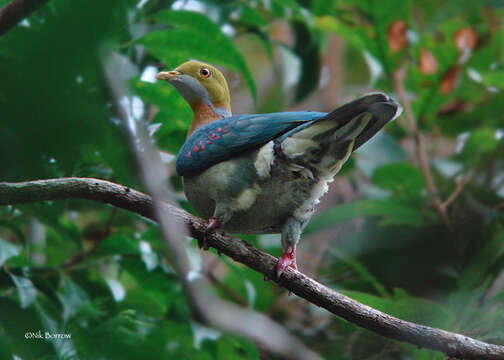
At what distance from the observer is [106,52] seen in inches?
29.3

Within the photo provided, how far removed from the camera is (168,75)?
274 cm

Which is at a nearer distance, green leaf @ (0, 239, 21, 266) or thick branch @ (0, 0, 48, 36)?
thick branch @ (0, 0, 48, 36)

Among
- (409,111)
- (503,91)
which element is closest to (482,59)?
(503,91)

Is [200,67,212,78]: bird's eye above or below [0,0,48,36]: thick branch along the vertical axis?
below

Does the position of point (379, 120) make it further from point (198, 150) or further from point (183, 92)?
point (183, 92)

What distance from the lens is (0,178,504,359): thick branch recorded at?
6.32 feet

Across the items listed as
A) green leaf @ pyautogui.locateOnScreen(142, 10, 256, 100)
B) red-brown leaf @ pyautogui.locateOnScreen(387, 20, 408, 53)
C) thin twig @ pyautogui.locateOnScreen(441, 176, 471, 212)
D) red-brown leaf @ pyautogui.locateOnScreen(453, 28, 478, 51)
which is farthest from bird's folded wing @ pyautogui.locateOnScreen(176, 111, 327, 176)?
red-brown leaf @ pyautogui.locateOnScreen(453, 28, 478, 51)

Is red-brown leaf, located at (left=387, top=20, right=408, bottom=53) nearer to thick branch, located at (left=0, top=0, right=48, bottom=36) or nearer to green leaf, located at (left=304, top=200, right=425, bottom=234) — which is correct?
green leaf, located at (left=304, top=200, right=425, bottom=234)

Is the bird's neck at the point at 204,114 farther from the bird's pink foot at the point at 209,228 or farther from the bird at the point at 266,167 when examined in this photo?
the bird's pink foot at the point at 209,228

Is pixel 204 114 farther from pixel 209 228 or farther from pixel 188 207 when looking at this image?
pixel 209 228

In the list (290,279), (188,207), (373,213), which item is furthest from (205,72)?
(373,213)

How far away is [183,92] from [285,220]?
92 cm

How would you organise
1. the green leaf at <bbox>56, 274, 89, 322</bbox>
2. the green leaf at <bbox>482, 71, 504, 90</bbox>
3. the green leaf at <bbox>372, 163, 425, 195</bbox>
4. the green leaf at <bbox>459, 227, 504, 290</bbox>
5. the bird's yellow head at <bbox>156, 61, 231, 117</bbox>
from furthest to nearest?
the green leaf at <bbox>482, 71, 504, 90</bbox> → the green leaf at <bbox>372, 163, 425, 195</bbox> → the green leaf at <bbox>459, 227, 504, 290</bbox> → the green leaf at <bbox>56, 274, 89, 322</bbox> → the bird's yellow head at <bbox>156, 61, 231, 117</bbox>

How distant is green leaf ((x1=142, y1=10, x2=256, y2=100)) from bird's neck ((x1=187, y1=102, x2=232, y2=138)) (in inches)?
9.3
